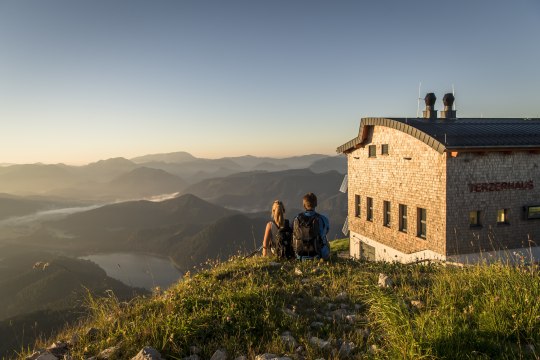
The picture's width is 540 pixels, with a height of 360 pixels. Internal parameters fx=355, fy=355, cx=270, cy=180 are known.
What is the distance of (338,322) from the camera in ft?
15.9

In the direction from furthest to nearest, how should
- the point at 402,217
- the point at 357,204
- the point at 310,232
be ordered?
the point at 357,204
the point at 402,217
the point at 310,232

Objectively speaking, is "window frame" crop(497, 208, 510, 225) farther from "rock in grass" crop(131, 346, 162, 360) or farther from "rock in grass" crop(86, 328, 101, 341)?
"rock in grass" crop(86, 328, 101, 341)

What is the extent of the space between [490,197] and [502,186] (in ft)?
2.56

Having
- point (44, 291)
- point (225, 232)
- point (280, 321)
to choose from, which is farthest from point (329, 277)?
point (225, 232)

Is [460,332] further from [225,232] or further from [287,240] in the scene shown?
[225,232]

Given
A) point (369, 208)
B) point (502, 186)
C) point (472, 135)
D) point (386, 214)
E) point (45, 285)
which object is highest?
point (472, 135)

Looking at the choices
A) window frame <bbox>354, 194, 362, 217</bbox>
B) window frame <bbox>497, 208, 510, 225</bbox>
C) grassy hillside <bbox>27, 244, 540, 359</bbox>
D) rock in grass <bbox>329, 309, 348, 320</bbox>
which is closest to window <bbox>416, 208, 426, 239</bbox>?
window frame <bbox>497, 208, 510, 225</bbox>

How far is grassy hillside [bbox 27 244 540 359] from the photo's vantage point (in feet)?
12.0

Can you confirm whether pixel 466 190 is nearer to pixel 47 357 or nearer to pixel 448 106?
pixel 448 106

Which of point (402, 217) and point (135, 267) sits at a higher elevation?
point (402, 217)

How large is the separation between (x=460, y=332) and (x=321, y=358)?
147 centimetres

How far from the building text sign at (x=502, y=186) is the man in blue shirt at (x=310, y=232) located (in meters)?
10.1

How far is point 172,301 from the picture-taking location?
552 centimetres

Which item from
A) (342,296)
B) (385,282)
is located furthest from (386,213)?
(342,296)
